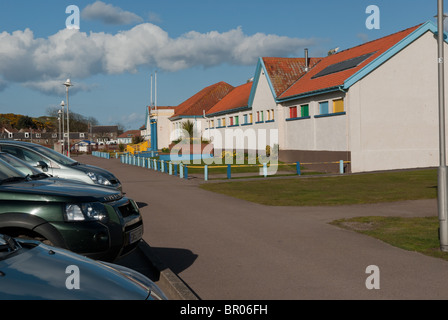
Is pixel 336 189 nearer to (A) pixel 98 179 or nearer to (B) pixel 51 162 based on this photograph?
(A) pixel 98 179

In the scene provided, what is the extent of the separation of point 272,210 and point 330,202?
233 cm

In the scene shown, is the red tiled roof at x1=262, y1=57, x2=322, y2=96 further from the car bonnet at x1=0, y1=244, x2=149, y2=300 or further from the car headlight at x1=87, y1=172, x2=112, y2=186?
the car bonnet at x1=0, y1=244, x2=149, y2=300

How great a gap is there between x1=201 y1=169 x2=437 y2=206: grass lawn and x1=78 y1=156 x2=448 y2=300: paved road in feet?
5.84

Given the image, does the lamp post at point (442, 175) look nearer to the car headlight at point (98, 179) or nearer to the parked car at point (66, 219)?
the parked car at point (66, 219)

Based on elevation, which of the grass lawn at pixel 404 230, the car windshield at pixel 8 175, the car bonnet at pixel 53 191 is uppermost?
the car windshield at pixel 8 175

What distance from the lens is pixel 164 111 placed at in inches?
2643

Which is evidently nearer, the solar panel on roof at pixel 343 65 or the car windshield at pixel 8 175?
the car windshield at pixel 8 175

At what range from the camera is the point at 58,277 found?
3.16m

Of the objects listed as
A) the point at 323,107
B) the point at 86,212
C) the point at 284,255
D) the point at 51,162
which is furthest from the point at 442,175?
the point at 323,107

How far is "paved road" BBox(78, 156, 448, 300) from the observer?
5.82m

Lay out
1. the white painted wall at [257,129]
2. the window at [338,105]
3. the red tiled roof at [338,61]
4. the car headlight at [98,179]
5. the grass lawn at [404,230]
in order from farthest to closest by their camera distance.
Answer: the white painted wall at [257,129] < the window at [338,105] < the red tiled roof at [338,61] < the car headlight at [98,179] < the grass lawn at [404,230]

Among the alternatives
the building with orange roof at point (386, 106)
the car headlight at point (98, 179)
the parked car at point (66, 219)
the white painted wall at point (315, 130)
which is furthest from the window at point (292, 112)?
the parked car at point (66, 219)

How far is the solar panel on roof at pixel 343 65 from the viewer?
27837 mm
